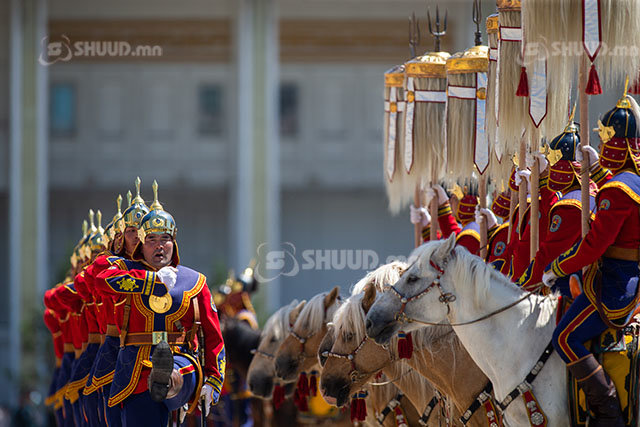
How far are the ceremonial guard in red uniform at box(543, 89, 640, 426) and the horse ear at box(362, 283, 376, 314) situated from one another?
1199mm

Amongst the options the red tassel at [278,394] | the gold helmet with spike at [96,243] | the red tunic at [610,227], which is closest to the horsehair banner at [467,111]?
the red tassel at [278,394]

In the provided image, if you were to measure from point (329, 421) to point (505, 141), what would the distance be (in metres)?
3.02

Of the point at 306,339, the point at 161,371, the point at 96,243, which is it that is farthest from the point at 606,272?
the point at 96,243

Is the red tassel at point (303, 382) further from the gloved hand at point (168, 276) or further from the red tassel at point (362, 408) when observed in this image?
the gloved hand at point (168, 276)

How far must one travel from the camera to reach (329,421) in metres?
8.86

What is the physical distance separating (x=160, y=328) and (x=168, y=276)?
0.92ft

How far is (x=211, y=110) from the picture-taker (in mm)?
23250

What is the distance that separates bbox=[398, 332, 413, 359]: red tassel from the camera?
6.00m

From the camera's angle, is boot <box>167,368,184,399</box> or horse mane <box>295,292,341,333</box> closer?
boot <box>167,368,184,399</box>

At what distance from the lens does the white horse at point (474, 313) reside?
572 cm

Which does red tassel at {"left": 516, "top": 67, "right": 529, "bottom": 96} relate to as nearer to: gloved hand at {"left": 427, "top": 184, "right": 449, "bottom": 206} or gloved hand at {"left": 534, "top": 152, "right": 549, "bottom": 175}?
gloved hand at {"left": 534, "top": 152, "right": 549, "bottom": 175}

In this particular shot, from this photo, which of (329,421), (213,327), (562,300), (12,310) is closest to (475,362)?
(562,300)

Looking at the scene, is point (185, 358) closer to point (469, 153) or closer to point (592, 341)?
point (592, 341)

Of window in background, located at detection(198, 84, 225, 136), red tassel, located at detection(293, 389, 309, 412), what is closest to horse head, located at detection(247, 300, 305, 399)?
red tassel, located at detection(293, 389, 309, 412)
